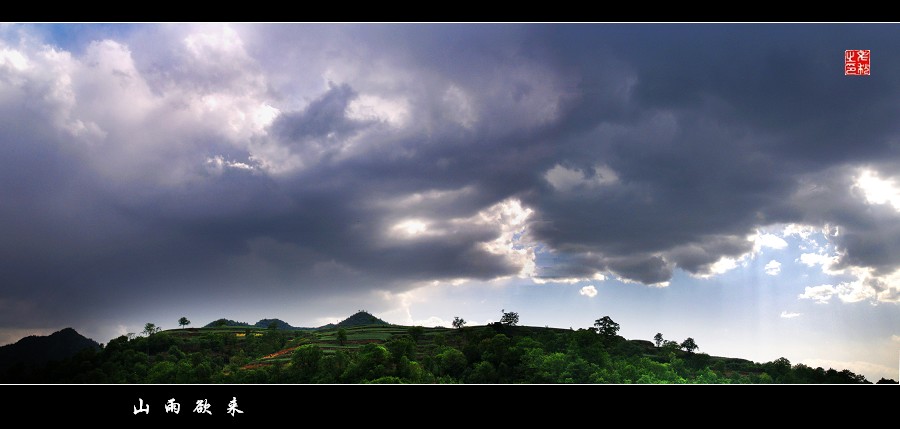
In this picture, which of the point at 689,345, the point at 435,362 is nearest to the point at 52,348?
the point at 435,362

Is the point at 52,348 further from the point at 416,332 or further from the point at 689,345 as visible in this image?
the point at 689,345

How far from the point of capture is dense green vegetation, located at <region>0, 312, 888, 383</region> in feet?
151

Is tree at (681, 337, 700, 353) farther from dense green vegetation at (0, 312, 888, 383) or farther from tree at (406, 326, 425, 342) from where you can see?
tree at (406, 326, 425, 342)

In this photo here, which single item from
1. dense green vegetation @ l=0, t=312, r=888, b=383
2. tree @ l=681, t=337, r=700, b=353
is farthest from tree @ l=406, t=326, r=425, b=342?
tree @ l=681, t=337, r=700, b=353

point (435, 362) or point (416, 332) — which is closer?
point (435, 362)

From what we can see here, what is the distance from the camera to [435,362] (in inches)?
2013

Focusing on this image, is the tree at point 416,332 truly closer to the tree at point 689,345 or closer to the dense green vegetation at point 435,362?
the dense green vegetation at point 435,362

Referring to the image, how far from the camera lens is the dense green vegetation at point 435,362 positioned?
46156 mm
